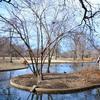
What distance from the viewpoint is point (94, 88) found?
29141mm

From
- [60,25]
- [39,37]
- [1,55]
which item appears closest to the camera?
[39,37]

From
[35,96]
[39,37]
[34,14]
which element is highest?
[34,14]

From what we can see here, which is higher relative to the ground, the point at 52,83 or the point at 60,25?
the point at 60,25

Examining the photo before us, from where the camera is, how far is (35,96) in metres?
24.5

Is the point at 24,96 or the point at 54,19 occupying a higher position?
the point at 54,19

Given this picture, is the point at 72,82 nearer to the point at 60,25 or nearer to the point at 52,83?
the point at 52,83

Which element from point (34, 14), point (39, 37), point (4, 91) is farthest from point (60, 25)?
point (4, 91)

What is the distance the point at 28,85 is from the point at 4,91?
2510mm

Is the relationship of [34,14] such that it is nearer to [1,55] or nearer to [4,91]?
[4,91]

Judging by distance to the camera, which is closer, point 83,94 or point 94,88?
point 83,94

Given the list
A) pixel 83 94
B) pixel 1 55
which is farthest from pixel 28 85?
pixel 1 55

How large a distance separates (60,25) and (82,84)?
11148 mm

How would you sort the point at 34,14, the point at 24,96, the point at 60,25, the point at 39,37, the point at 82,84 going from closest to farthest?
the point at 24,96
the point at 82,84
the point at 34,14
the point at 39,37
the point at 60,25

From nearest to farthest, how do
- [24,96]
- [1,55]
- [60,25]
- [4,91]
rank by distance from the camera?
[24,96] < [4,91] < [60,25] < [1,55]
